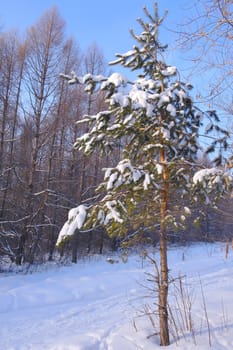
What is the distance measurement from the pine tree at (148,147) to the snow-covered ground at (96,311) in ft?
2.41

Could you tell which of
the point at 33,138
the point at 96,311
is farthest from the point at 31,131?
the point at 96,311

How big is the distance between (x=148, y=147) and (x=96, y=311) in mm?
3982

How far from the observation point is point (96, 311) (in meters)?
6.35

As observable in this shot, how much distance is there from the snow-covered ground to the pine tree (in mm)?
733

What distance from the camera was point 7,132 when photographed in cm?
1337

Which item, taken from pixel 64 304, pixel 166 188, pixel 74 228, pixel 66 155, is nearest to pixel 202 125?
pixel 166 188

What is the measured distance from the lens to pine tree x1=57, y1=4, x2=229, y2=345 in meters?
3.53

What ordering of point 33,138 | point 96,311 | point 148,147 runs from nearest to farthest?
point 148,147, point 96,311, point 33,138

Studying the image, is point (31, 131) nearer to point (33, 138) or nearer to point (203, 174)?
point (33, 138)

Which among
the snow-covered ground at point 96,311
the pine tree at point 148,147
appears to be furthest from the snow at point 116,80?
the snow-covered ground at point 96,311

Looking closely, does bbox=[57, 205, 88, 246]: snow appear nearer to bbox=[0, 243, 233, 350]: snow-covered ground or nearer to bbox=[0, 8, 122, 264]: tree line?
bbox=[0, 243, 233, 350]: snow-covered ground

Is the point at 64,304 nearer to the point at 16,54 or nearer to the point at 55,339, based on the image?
the point at 55,339

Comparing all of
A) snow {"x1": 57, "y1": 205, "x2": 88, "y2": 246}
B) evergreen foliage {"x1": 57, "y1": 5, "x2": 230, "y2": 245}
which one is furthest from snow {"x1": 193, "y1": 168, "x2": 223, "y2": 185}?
snow {"x1": 57, "y1": 205, "x2": 88, "y2": 246}

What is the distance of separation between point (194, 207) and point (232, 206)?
3.14 meters
